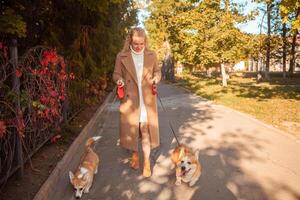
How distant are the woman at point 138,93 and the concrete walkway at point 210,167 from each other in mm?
562

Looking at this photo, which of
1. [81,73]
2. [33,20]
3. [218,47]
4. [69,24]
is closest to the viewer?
[33,20]

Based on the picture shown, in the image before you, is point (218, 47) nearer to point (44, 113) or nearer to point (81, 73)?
point (81, 73)

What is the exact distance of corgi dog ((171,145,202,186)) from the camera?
17.4 ft

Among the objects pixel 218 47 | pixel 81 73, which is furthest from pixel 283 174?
pixel 218 47

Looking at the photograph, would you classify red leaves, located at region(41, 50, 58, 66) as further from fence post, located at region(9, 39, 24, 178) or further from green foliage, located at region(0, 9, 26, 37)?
fence post, located at region(9, 39, 24, 178)

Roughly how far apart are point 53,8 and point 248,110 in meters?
7.64

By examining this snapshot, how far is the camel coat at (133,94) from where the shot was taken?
5.94 metres

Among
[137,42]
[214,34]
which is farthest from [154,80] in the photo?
[214,34]

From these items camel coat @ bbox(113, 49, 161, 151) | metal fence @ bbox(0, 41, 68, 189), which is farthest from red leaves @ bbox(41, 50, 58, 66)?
camel coat @ bbox(113, 49, 161, 151)

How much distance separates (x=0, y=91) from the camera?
4.86m

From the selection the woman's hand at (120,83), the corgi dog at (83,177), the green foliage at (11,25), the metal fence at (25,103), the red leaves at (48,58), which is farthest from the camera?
the red leaves at (48,58)

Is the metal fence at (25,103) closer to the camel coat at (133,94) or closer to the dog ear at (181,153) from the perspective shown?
the camel coat at (133,94)

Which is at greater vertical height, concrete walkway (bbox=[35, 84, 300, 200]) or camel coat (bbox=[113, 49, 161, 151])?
camel coat (bbox=[113, 49, 161, 151])

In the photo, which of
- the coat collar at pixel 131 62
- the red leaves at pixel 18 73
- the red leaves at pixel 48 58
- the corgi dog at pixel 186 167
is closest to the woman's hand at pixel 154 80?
the coat collar at pixel 131 62
